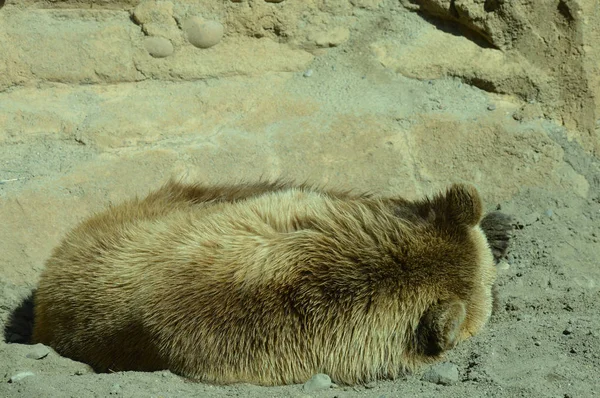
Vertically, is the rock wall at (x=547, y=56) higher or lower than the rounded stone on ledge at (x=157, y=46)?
higher

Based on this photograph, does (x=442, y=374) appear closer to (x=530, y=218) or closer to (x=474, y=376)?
(x=474, y=376)

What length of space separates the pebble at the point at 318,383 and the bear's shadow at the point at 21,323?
2.07m

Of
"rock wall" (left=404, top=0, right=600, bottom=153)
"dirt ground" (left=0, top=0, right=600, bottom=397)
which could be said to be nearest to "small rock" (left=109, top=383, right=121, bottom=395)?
"dirt ground" (left=0, top=0, right=600, bottom=397)

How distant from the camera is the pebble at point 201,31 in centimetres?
608

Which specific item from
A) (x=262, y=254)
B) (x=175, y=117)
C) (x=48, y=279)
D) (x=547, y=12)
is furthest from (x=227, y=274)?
(x=547, y=12)

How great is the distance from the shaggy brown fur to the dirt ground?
1.18m

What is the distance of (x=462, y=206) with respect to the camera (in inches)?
166

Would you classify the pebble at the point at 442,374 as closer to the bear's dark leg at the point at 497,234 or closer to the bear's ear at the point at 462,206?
the bear's ear at the point at 462,206

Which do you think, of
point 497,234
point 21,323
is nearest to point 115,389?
point 21,323

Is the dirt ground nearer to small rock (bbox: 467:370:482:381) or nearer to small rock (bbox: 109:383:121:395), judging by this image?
small rock (bbox: 467:370:482:381)

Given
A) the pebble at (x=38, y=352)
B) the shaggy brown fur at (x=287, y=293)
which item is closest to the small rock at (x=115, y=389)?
the shaggy brown fur at (x=287, y=293)

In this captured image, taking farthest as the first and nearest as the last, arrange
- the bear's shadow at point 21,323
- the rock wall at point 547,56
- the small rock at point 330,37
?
the small rock at point 330,37 → the rock wall at point 547,56 → the bear's shadow at point 21,323

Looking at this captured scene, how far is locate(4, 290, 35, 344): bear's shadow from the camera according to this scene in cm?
525

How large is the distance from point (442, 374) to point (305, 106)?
8.69 feet
